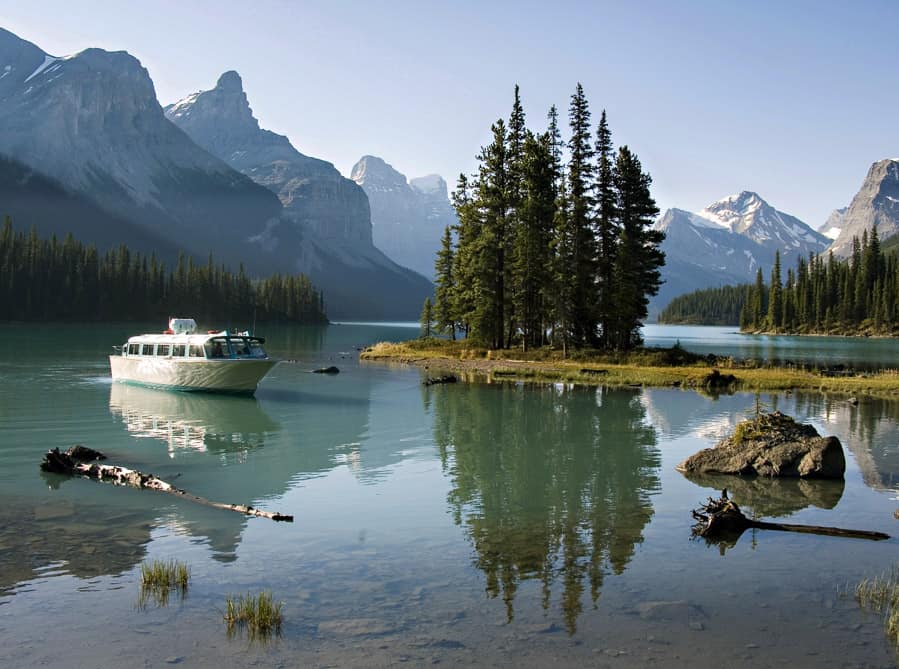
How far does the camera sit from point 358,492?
20.8 meters

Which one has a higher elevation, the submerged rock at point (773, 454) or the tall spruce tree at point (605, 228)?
the tall spruce tree at point (605, 228)

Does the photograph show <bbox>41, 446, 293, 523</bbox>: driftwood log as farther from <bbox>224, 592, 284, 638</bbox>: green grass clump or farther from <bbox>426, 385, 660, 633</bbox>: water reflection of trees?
<bbox>426, 385, 660, 633</bbox>: water reflection of trees

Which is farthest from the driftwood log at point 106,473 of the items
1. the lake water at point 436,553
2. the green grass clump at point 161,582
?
the green grass clump at point 161,582

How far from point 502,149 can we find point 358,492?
187 feet

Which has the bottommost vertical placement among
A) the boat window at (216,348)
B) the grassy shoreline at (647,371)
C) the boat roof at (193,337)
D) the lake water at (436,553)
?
the lake water at (436,553)

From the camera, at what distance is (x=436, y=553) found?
590 inches

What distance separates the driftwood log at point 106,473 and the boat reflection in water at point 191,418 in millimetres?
3539

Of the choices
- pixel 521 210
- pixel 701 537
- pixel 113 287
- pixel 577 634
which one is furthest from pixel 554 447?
pixel 113 287

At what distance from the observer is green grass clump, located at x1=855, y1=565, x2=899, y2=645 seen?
37.2 feet

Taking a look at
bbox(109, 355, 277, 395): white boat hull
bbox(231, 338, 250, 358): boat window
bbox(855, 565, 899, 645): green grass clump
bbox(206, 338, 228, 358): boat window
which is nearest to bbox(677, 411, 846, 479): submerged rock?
bbox(855, 565, 899, 645): green grass clump

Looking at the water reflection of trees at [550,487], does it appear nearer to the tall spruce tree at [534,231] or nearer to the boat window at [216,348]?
the boat window at [216,348]

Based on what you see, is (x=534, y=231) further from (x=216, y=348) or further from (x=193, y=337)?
(x=193, y=337)

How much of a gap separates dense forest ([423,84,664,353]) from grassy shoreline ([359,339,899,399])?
3458 millimetres

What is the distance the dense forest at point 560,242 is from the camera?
66.4 m
